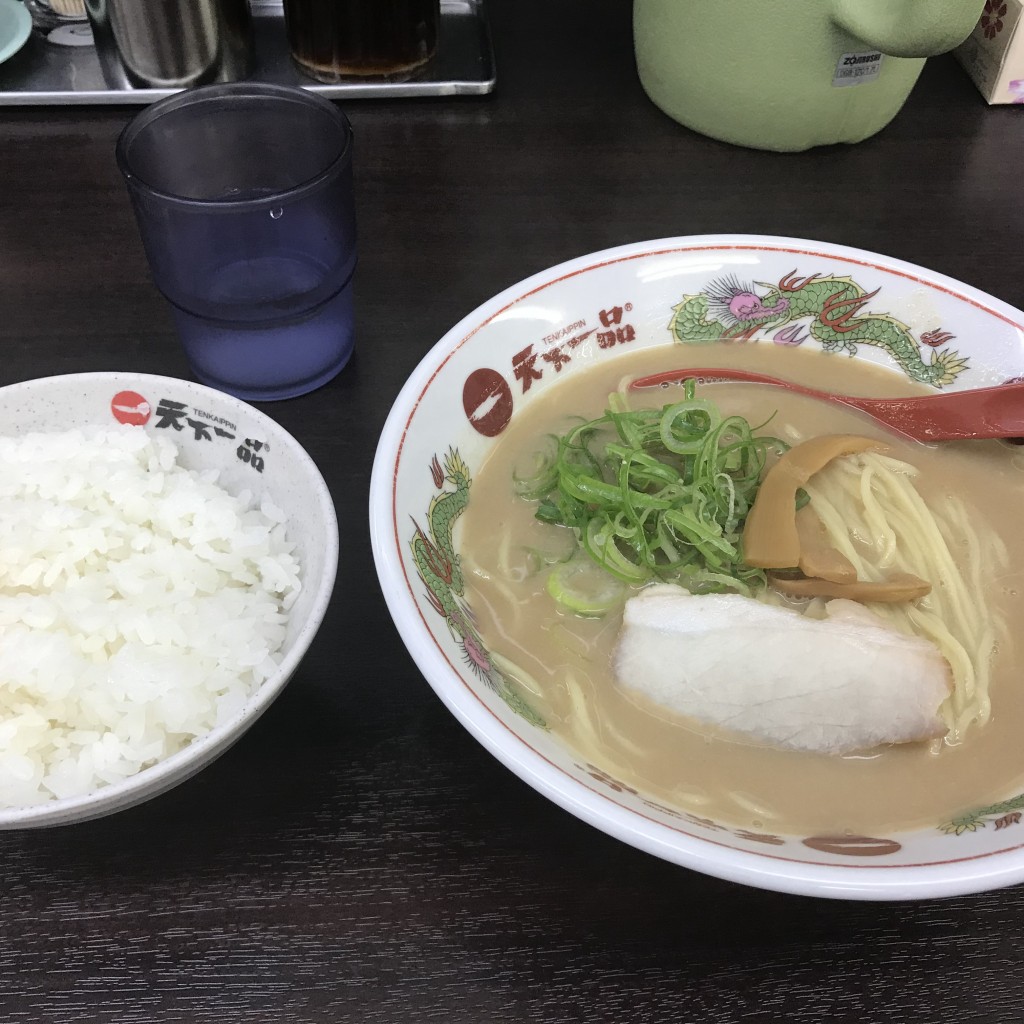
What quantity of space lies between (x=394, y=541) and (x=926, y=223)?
1.50 metres

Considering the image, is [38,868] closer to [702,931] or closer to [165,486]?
[165,486]

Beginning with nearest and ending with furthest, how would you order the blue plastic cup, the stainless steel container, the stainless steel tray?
the blue plastic cup
the stainless steel container
the stainless steel tray

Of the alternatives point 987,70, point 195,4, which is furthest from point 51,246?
point 987,70

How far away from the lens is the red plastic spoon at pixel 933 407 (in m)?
1.33

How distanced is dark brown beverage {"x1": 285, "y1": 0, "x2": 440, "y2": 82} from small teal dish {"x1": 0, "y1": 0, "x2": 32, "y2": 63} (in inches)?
24.8

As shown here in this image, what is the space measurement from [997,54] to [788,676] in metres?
1.88

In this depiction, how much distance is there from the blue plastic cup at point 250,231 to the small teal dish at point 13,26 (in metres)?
1.04

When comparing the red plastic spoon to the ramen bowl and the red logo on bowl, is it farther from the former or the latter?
the red logo on bowl

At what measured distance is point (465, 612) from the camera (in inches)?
42.3

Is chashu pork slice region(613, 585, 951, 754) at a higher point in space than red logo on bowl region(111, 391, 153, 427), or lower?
A: lower

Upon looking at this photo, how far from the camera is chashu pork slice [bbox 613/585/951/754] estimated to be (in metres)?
1.01

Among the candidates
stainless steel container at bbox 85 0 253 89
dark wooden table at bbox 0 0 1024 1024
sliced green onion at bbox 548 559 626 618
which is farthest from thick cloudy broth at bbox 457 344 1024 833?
stainless steel container at bbox 85 0 253 89

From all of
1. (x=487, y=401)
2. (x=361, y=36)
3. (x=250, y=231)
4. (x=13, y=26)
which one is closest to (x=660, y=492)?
(x=487, y=401)

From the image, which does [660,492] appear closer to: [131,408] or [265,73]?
[131,408]
